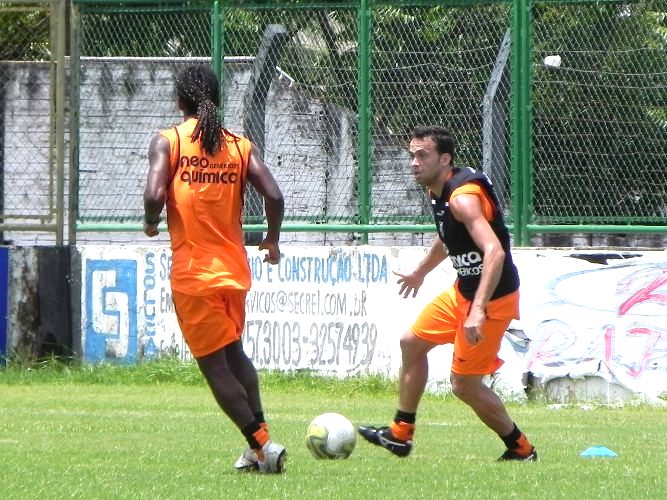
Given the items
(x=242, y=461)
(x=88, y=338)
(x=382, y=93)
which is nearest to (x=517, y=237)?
(x=382, y=93)

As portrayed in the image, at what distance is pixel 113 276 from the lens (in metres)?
13.5

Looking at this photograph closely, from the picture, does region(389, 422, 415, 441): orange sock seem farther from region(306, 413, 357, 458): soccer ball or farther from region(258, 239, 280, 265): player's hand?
region(258, 239, 280, 265): player's hand

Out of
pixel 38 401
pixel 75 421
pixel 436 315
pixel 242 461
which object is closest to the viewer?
pixel 242 461

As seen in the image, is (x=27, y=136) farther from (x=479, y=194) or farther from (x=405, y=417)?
(x=479, y=194)

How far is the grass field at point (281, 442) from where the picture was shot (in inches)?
263

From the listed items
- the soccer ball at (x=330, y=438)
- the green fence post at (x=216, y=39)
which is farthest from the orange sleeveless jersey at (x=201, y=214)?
the green fence post at (x=216, y=39)

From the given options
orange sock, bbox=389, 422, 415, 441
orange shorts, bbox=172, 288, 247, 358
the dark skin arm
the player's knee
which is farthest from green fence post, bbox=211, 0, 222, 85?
orange shorts, bbox=172, 288, 247, 358

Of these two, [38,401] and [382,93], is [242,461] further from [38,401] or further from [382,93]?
[382,93]

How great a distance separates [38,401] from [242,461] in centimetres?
475

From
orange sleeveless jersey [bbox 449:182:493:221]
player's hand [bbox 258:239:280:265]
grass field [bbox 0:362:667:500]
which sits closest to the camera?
grass field [bbox 0:362:667:500]

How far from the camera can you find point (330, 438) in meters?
7.93

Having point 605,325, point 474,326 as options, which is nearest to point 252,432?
point 474,326

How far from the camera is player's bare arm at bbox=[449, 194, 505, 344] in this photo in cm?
751

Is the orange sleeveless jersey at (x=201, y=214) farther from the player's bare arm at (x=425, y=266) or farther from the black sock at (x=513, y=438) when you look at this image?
the black sock at (x=513, y=438)
